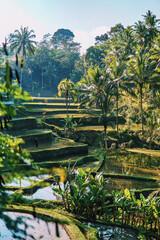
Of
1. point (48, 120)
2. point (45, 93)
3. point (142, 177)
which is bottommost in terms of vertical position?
point (142, 177)

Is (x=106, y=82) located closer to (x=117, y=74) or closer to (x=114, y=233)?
(x=117, y=74)

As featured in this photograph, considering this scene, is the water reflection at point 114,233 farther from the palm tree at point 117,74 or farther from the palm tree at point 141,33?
the palm tree at point 141,33

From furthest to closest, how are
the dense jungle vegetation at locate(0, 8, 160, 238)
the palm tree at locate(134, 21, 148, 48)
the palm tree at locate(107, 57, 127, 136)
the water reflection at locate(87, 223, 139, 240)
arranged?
the palm tree at locate(134, 21, 148, 48)
the palm tree at locate(107, 57, 127, 136)
the water reflection at locate(87, 223, 139, 240)
the dense jungle vegetation at locate(0, 8, 160, 238)

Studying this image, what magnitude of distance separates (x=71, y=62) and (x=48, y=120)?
2632 cm

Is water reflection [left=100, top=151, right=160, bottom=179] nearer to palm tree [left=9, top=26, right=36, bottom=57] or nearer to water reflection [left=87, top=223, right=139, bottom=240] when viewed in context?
water reflection [left=87, top=223, right=139, bottom=240]

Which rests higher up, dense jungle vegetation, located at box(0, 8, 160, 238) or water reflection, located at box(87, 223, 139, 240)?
dense jungle vegetation, located at box(0, 8, 160, 238)

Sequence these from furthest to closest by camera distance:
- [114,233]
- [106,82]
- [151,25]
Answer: [151,25] < [106,82] < [114,233]

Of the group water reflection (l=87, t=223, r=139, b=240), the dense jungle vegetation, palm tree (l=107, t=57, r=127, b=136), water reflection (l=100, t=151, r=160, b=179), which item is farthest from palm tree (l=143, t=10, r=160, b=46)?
water reflection (l=87, t=223, r=139, b=240)

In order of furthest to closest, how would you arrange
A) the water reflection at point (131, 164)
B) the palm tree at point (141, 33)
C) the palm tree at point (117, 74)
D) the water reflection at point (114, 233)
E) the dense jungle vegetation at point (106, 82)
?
the palm tree at point (141, 33) < the palm tree at point (117, 74) < the water reflection at point (131, 164) < the water reflection at point (114, 233) < the dense jungle vegetation at point (106, 82)

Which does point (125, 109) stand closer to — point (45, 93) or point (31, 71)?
point (45, 93)

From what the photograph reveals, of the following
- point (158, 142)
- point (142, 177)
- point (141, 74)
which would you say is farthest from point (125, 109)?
point (142, 177)

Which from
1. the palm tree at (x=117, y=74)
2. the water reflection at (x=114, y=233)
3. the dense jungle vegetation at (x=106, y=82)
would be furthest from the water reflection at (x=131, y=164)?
the palm tree at (x=117, y=74)

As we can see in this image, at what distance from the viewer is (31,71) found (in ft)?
131

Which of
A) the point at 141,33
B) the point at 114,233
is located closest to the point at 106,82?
the point at 141,33
